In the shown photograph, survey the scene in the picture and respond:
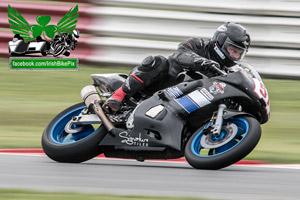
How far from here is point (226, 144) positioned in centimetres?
543

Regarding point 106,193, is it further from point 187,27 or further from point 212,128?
point 187,27

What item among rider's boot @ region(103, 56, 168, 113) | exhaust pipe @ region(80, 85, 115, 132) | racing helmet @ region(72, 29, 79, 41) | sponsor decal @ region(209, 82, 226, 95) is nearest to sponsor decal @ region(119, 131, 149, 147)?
exhaust pipe @ region(80, 85, 115, 132)

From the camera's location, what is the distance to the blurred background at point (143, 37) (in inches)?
370

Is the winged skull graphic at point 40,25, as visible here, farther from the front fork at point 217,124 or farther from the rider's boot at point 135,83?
the front fork at point 217,124

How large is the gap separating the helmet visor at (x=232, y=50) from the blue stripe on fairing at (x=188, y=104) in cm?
55

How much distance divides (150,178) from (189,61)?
1154 millimetres

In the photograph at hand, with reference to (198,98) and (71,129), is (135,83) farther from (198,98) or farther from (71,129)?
(71,129)

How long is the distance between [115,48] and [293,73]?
2.65m

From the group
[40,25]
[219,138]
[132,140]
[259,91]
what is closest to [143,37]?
[40,25]

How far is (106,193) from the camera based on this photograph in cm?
461

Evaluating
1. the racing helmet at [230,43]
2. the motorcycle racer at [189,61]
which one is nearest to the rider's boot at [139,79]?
the motorcycle racer at [189,61]

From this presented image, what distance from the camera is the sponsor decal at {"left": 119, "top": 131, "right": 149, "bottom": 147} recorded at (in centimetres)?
578

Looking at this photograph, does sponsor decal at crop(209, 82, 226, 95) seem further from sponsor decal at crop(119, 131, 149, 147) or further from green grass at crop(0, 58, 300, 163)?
green grass at crop(0, 58, 300, 163)

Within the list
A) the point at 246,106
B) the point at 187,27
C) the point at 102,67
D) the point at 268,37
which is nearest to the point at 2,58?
the point at 102,67
